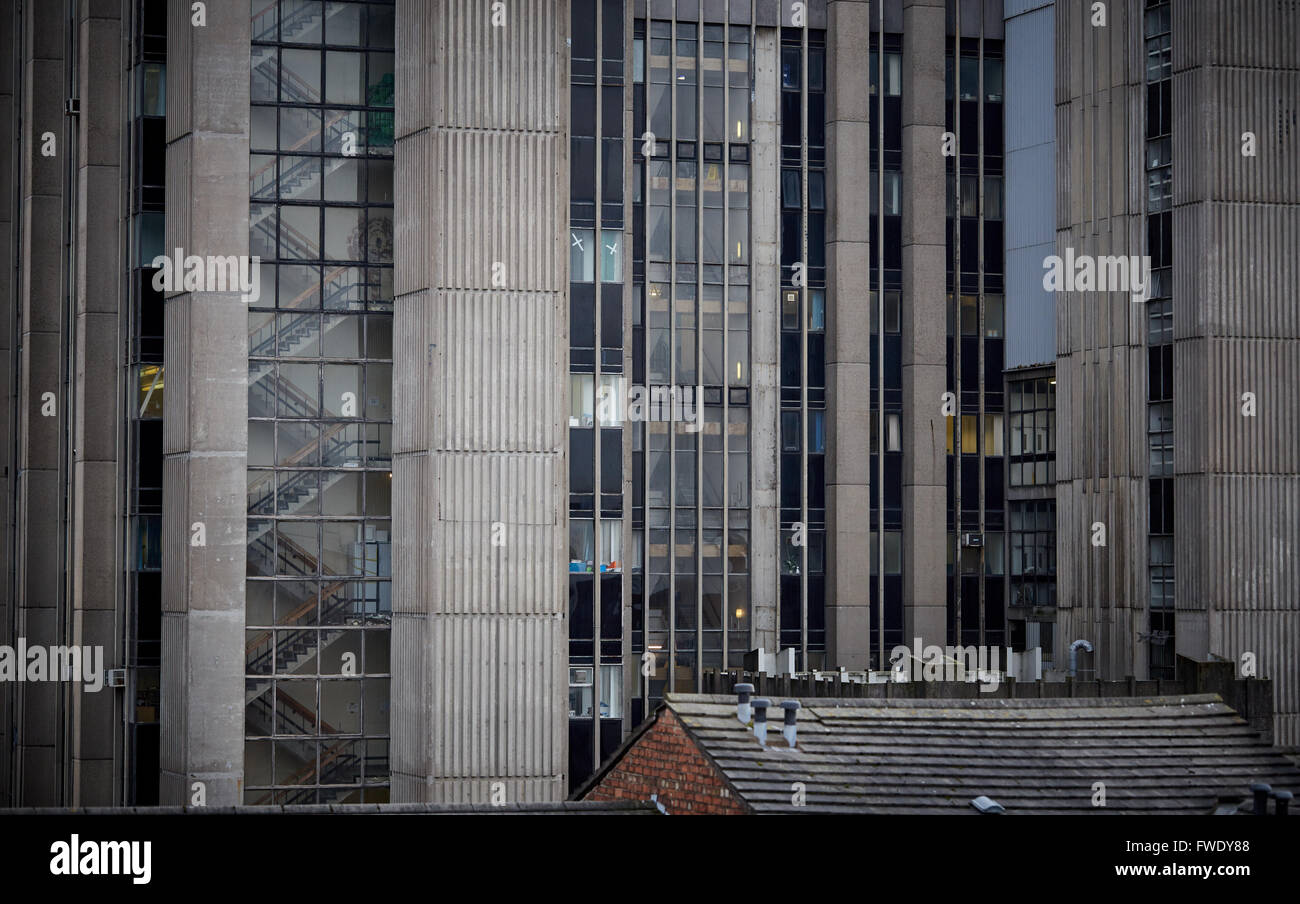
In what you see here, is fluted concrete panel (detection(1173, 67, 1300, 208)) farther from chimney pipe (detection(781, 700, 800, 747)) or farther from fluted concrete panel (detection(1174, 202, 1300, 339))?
chimney pipe (detection(781, 700, 800, 747))

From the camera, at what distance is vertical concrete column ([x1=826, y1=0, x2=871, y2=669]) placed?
48.3 metres

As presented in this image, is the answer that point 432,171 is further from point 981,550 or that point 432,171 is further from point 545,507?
point 981,550

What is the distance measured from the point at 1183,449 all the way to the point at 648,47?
20419mm

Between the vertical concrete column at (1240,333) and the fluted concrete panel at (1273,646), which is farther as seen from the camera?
the vertical concrete column at (1240,333)

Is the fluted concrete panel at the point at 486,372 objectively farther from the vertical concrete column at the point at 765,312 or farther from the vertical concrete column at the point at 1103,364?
the vertical concrete column at the point at 1103,364

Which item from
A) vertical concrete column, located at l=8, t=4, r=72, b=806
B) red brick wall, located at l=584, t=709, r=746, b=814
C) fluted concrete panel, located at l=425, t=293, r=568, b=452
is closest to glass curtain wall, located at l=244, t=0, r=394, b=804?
fluted concrete panel, located at l=425, t=293, r=568, b=452

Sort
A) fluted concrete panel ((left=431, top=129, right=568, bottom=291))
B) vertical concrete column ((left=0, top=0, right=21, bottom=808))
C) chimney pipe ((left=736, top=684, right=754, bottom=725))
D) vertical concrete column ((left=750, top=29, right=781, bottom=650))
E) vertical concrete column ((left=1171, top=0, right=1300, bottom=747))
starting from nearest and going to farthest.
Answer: chimney pipe ((left=736, top=684, right=754, bottom=725)) → fluted concrete panel ((left=431, top=129, right=568, bottom=291)) → vertical concrete column ((left=1171, top=0, right=1300, bottom=747)) → vertical concrete column ((left=0, top=0, right=21, bottom=808)) → vertical concrete column ((left=750, top=29, right=781, bottom=650))

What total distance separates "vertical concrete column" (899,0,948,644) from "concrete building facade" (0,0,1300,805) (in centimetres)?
16

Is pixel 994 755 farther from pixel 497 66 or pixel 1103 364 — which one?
pixel 1103 364

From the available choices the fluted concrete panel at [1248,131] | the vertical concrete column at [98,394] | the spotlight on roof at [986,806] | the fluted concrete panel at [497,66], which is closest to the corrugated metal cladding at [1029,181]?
the fluted concrete panel at [1248,131]

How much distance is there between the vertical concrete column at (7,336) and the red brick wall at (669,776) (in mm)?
31717

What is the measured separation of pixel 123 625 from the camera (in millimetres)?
39156

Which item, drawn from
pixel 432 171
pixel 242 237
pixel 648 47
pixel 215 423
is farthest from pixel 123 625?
pixel 648 47

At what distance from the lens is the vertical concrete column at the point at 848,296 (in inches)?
1903
